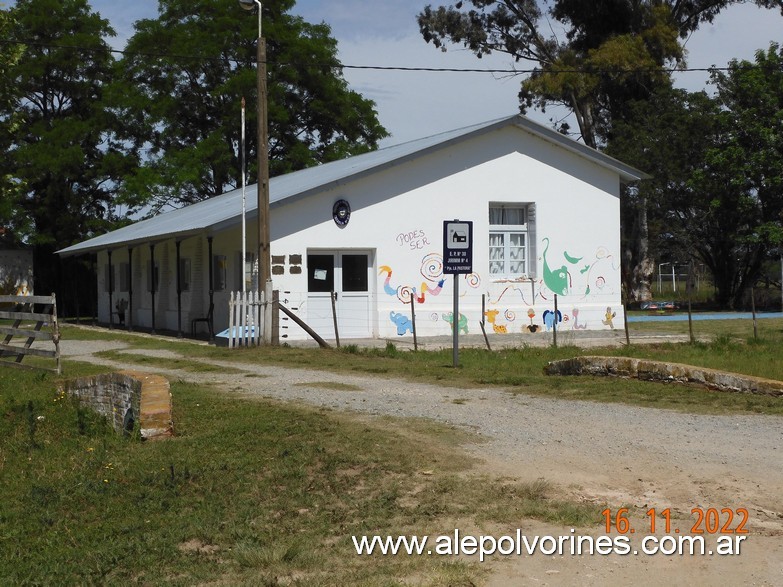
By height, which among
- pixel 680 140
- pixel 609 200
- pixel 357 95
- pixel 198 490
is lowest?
pixel 198 490

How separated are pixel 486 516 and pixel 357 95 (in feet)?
143

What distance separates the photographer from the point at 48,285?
46312mm

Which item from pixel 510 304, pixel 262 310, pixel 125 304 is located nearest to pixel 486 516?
pixel 262 310

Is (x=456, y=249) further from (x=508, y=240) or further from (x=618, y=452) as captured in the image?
(x=508, y=240)

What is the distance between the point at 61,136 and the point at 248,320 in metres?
27.6

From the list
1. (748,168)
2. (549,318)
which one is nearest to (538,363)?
(549,318)

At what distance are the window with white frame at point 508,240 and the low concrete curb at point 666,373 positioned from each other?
35.2ft

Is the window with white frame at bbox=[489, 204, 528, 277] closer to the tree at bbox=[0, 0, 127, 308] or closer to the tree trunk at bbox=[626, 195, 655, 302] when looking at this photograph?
the tree trunk at bbox=[626, 195, 655, 302]

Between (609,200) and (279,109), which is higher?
(279,109)

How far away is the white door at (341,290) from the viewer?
23438 millimetres

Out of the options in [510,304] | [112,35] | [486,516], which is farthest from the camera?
[112,35]

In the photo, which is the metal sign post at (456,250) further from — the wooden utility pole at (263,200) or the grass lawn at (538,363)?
the wooden utility pole at (263,200)

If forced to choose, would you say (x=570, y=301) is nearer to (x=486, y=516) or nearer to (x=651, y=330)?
(x=651, y=330)

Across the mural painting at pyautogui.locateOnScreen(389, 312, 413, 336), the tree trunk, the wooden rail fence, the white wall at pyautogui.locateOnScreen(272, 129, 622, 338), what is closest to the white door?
the white wall at pyautogui.locateOnScreen(272, 129, 622, 338)
